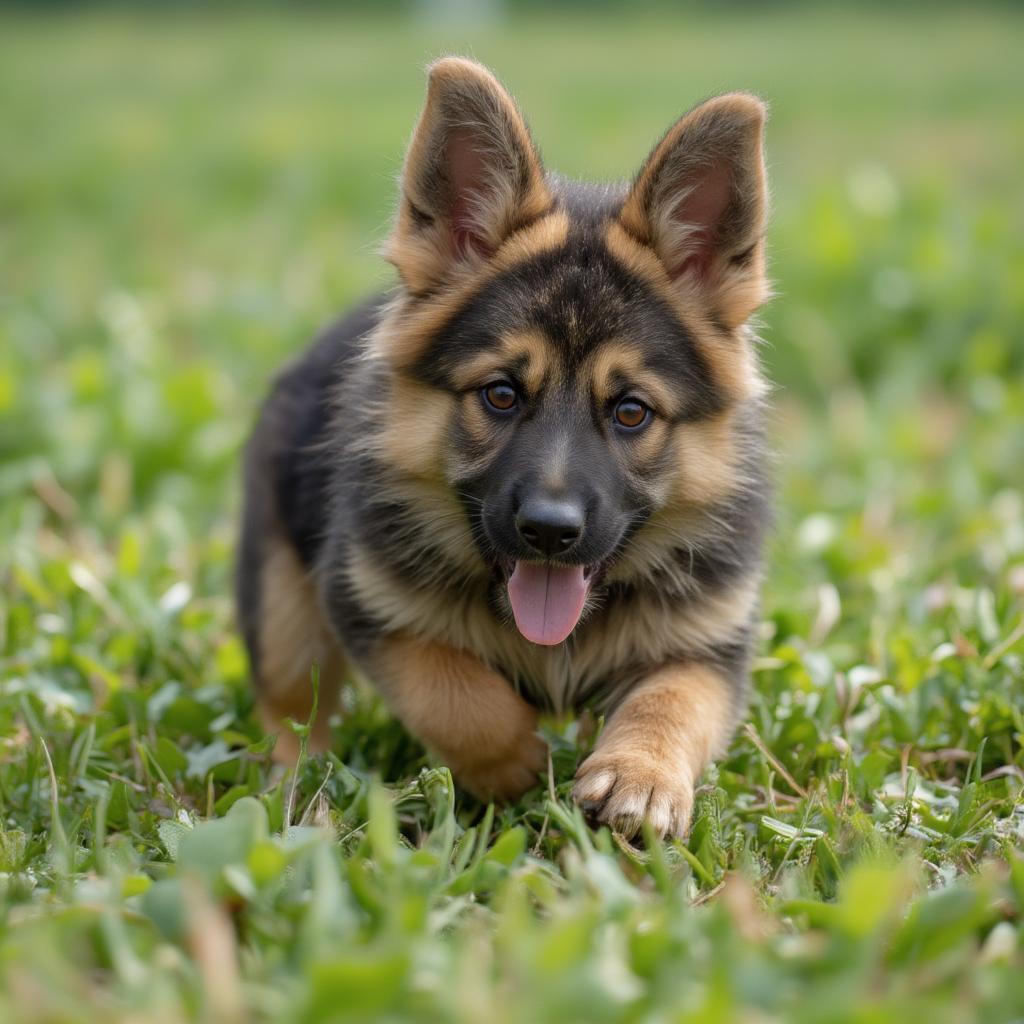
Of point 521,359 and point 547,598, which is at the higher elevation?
point 521,359

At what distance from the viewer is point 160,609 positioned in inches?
207

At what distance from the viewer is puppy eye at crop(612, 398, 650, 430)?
13.1 feet

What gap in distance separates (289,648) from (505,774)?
119 centimetres

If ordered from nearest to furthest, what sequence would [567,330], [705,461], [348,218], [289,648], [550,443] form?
[550,443]
[567,330]
[705,461]
[289,648]
[348,218]

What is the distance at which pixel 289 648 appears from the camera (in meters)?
4.80

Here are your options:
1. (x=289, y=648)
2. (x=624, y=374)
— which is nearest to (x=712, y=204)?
(x=624, y=374)

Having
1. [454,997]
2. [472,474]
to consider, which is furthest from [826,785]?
[454,997]

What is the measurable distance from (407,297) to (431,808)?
1.50 m

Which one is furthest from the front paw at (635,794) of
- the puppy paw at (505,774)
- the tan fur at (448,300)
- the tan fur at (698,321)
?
the tan fur at (448,300)

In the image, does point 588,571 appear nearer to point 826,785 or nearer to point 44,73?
point 826,785

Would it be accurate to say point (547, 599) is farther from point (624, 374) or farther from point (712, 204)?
point (712, 204)

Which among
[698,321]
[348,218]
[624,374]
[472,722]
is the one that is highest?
[698,321]

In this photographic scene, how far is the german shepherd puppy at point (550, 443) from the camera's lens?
3.91 m

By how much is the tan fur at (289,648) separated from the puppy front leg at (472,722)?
0.78m
